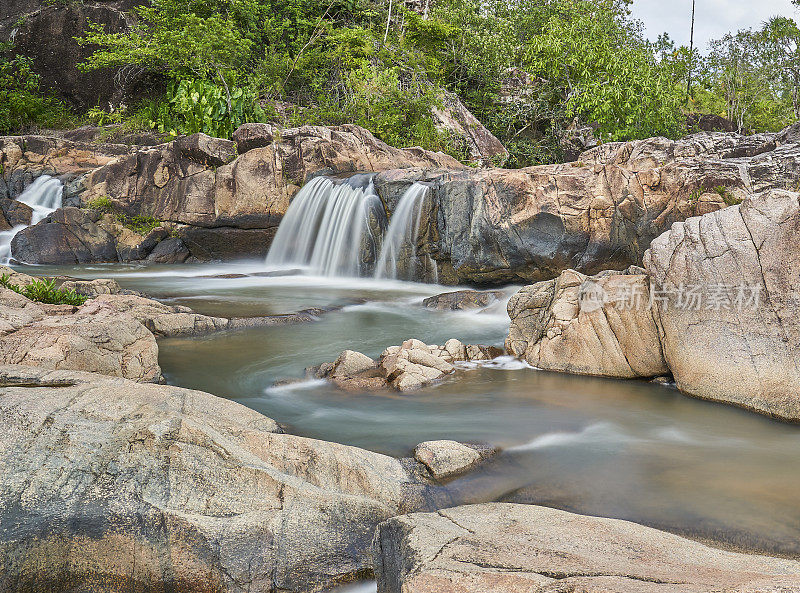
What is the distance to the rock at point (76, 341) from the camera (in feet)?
16.8

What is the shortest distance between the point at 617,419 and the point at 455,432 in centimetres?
152

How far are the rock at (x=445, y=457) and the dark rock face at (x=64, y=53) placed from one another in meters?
26.2

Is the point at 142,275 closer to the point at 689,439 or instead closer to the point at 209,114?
the point at 209,114

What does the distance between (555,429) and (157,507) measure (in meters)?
3.31

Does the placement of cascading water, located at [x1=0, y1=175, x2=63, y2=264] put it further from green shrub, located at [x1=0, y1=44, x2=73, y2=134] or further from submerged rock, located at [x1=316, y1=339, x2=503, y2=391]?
submerged rock, located at [x1=316, y1=339, x2=503, y2=391]

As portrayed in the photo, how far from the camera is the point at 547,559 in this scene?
246cm

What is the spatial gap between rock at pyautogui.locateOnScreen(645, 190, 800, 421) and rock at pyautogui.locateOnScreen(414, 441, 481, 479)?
283 centimetres

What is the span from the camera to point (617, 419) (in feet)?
17.4

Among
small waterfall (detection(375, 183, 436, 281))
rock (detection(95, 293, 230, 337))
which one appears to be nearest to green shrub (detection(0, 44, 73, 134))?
small waterfall (detection(375, 183, 436, 281))

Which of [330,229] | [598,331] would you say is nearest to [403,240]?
[330,229]

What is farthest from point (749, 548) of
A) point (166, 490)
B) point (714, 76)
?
point (714, 76)

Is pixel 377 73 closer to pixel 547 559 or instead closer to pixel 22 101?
pixel 22 101

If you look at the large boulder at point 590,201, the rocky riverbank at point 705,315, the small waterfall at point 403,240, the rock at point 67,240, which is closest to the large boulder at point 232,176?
the rock at point 67,240

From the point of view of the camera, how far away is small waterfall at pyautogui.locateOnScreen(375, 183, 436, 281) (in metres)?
13.2
